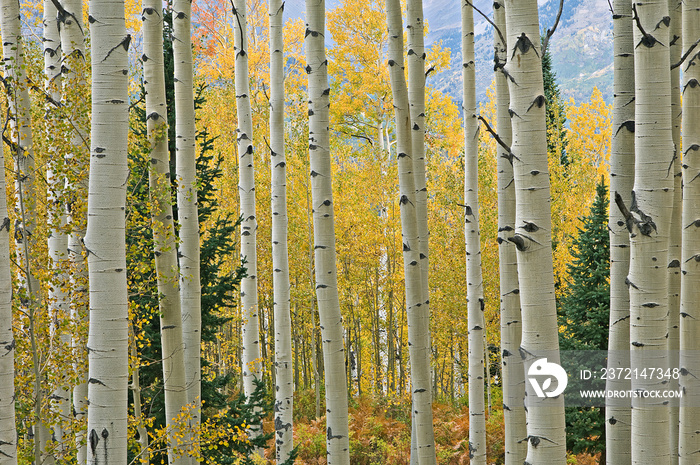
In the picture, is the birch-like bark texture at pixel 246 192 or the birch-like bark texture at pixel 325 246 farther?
the birch-like bark texture at pixel 246 192

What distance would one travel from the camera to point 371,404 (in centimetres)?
1290

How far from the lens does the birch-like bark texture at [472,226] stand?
5770 millimetres

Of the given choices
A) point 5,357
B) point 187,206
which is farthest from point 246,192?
point 5,357

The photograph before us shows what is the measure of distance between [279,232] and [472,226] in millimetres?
2239

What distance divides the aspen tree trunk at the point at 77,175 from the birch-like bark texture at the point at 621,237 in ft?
10.8

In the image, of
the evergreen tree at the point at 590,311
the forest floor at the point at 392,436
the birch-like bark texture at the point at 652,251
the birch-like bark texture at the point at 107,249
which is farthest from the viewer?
the forest floor at the point at 392,436

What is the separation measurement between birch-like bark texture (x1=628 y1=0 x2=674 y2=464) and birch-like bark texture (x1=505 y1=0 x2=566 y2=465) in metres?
0.34

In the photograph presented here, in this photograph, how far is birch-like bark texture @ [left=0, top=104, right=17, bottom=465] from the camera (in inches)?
107

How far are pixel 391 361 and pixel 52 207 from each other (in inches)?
455

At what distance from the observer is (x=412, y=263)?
172 inches

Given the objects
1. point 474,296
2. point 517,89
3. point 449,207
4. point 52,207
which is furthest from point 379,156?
point 517,89

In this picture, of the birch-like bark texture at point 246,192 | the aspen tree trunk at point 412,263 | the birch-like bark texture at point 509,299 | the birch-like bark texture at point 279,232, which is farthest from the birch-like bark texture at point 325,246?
the birch-like bark texture at point 246,192

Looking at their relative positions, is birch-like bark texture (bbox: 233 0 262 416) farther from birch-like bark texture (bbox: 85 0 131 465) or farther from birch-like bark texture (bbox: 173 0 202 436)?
birch-like bark texture (bbox: 85 0 131 465)

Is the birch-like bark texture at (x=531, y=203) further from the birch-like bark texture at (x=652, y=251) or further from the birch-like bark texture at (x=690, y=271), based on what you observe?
the birch-like bark texture at (x=690, y=271)
